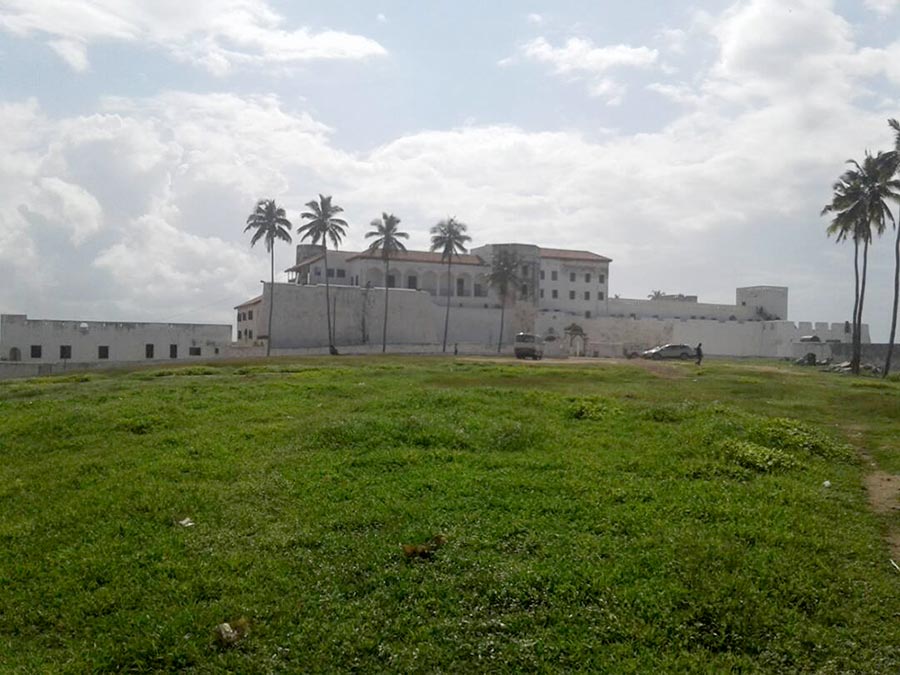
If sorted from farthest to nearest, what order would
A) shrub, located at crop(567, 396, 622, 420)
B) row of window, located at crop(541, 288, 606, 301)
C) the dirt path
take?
row of window, located at crop(541, 288, 606, 301) < shrub, located at crop(567, 396, 622, 420) < the dirt path

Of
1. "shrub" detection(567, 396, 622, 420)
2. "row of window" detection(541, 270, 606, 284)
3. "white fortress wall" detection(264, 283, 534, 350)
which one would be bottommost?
"shrub" detection(567, 396, 622, 420)

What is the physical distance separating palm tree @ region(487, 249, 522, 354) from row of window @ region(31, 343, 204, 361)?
83.4 ft

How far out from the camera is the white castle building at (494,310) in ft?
202

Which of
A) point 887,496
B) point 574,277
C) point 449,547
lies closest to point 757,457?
point 887,496

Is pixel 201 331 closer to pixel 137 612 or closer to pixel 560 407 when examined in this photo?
pixel 560 407

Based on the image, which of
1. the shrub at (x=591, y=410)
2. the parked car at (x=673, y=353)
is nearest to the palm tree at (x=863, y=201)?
the parked car at (x=673, y=353)

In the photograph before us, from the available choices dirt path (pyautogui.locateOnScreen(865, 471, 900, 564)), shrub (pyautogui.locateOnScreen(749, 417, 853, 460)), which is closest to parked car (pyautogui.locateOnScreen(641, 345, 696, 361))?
shrub (pyautogui.locateOnScreen(749, 417, 853, 460))

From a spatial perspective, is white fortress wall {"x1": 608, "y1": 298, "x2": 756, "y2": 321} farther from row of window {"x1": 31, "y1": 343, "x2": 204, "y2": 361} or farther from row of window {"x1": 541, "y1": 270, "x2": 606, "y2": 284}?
row of window {"x1": 31, "y1": 343, "x2": 204, "y2": 361}

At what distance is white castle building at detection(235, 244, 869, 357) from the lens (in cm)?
6162

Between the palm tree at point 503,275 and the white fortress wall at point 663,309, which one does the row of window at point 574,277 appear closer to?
the white fortress wall at point 663,309

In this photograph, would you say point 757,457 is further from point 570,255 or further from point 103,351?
point 570,255

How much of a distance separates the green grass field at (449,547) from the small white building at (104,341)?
135ft

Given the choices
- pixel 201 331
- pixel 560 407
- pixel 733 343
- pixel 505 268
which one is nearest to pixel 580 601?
pixel 560 407

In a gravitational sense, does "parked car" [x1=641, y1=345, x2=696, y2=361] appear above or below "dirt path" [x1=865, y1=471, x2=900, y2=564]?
above
